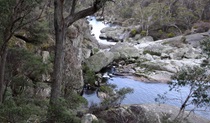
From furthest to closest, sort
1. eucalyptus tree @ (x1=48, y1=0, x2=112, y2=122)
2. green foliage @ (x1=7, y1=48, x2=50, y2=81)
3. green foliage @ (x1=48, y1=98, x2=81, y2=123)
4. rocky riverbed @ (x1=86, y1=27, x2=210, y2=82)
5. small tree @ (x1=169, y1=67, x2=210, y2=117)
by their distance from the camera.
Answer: rocky riverbed @ (x1=86, y1=27, x2=210, y2=82)
small tree @ (x1=169, y1=67, x2=210, y2=117)
green foliage @ (x1=7, y1=48, x2=50, y2=81)
eucalyptus tree @ (x1=48, y1=0, x2=112, y2=122)
green foliage @ (x1=48, y1=98, x2=81, y2=123)

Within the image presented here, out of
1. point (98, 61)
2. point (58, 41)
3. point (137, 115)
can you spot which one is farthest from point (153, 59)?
point (58, 41)

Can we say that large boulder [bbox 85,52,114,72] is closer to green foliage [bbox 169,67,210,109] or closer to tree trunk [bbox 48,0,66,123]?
green foliage [bbox 169,67,210,109]

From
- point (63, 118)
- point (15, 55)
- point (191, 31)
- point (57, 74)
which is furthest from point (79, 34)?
point (191, 31)

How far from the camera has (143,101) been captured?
19.7 metres

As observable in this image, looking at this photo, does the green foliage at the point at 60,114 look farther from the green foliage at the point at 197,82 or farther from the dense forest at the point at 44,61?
the green foliage at the point at 197,82

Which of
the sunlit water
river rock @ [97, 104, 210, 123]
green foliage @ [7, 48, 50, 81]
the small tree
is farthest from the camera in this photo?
the sunlit water

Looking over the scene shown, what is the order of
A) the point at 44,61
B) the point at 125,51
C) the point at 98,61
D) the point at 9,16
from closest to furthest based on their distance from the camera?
the point at 9,16 → the point at 44,61 → the point at 98,61 → the point at 125,51

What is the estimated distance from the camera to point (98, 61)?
25.5 metres

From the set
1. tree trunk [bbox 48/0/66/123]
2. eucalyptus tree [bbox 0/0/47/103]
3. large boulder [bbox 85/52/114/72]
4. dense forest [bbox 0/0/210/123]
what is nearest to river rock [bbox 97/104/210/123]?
dense forest [bbox 0/0/210/123]

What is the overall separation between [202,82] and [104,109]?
5.85 m

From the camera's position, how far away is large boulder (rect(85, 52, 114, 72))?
24469mm

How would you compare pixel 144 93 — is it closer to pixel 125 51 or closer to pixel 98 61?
pixel 98 61

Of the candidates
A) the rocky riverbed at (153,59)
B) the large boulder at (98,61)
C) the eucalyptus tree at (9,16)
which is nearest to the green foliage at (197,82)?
the eucalyptus tree at (9,16)

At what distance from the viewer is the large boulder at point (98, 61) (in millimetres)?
24469
